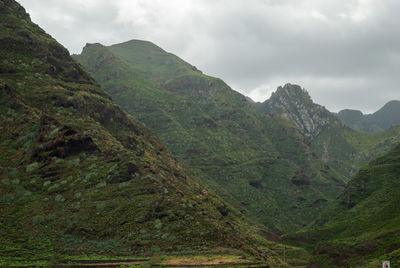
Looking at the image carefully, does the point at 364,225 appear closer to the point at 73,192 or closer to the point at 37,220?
the point at 73,192

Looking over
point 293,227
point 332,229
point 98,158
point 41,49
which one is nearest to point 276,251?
point 332,229

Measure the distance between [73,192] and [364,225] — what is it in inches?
3486

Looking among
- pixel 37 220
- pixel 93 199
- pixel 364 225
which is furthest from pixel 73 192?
pixel 364 225

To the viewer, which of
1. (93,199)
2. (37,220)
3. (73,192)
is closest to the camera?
(37,220)

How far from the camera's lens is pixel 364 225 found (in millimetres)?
93438

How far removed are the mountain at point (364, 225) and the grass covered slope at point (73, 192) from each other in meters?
26.4

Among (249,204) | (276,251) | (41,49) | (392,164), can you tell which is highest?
(41,49)

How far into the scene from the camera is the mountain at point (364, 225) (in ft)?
198

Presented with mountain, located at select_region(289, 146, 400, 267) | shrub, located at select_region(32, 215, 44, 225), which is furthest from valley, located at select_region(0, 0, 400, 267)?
mountain, located at select_region(289, 146, 400, 267)

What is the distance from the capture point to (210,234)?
40.7 m

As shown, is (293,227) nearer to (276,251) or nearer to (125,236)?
(276,251)

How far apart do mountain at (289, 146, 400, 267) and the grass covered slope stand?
2637 centimetres

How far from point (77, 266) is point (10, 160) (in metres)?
31.2

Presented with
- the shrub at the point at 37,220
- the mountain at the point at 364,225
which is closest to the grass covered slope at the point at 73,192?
the shrub at the point at 37,220
